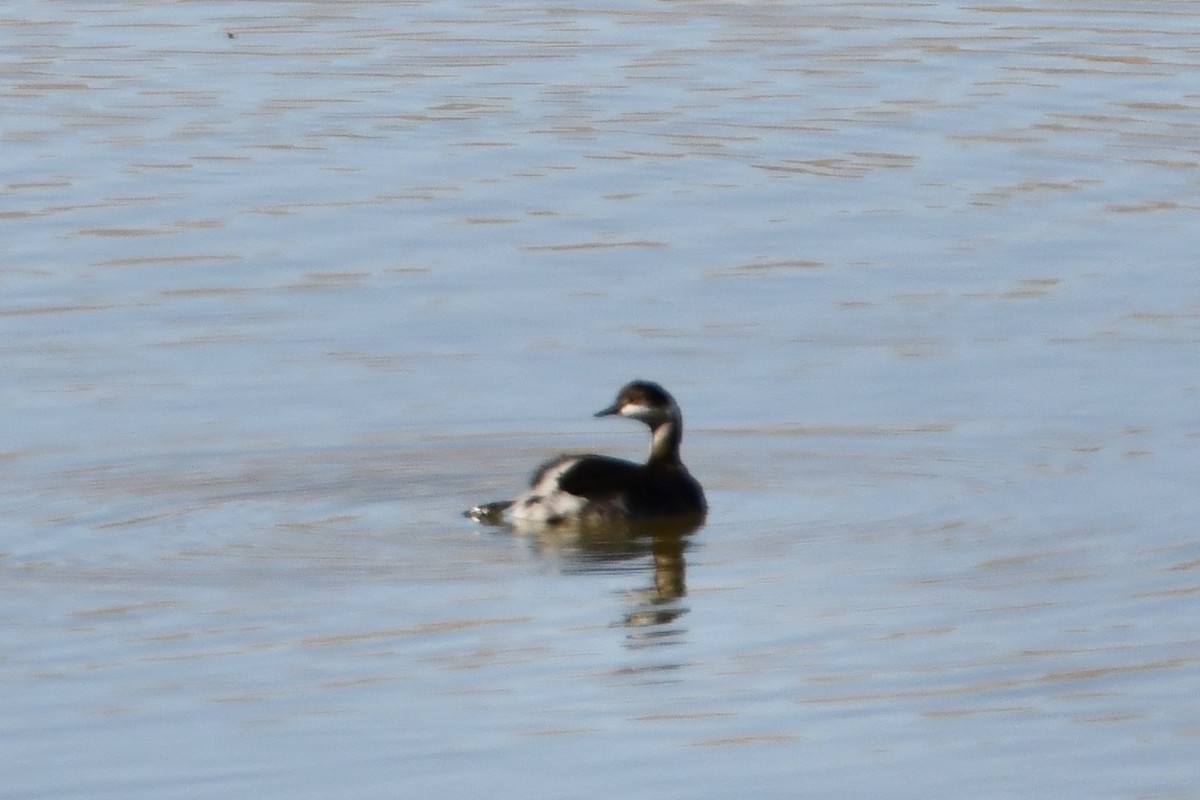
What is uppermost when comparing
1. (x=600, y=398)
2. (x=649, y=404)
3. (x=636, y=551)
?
(x=649, y=404)

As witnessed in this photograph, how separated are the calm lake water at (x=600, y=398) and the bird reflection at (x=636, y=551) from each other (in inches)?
1.3

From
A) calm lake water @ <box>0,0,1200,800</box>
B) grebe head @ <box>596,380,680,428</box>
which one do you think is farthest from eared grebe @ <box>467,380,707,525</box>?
calm lake water @ <box>0,0,1200,800</box>

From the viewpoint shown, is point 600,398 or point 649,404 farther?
point 600,398

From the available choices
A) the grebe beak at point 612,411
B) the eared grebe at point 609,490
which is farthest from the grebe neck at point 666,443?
the grebe beak at point 612,411

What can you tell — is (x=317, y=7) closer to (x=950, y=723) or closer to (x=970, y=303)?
(x=970, y=303)

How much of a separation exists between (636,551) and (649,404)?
2.60ft

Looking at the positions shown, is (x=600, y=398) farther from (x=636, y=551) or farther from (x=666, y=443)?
(x=636, y=551)

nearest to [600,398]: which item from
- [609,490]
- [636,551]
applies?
[609,490]

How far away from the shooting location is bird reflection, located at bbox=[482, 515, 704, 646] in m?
10.3

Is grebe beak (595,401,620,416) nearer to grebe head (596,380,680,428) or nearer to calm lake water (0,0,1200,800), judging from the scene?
grebe head (596,380,680,428)

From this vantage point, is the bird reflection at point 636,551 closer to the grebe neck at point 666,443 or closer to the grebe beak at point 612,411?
the grebe neck at point 666,443

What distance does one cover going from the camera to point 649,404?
11.9 meters

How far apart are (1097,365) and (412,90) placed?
28.1 feet

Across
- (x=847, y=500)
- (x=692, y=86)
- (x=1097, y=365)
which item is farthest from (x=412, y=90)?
(x=847, y=500)
